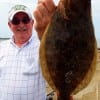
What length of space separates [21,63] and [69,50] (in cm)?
235

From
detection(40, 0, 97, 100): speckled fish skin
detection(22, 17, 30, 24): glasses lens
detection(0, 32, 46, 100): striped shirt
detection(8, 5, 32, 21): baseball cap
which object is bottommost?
detection(0, 32, 46, 100): striped shirt

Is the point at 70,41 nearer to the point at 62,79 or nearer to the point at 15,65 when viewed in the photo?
the point at 62,79

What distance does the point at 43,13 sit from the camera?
3645mm

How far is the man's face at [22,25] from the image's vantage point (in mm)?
5475

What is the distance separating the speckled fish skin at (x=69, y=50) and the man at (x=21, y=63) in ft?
6.80

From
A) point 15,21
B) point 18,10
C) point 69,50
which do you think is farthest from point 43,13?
point 18,10

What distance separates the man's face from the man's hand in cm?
154

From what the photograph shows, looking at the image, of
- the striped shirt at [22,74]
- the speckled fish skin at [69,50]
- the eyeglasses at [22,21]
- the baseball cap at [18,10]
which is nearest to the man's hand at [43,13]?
the speckled fish skin at [69,50]

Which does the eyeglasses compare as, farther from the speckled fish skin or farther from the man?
the speckled fish skin

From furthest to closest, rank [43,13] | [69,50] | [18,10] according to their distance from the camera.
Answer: [18,10] → [43,13] → [69,50]

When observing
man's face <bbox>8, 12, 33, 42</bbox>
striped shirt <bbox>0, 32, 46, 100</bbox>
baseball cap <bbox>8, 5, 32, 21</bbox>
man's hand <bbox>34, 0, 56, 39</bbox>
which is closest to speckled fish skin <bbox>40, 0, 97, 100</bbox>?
man's hand <bbox>34, 0, 56, 39</bbox>

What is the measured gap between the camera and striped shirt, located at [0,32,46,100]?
17.3 ft

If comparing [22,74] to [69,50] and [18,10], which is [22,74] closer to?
[18,10]

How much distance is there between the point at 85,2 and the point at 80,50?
37cm
